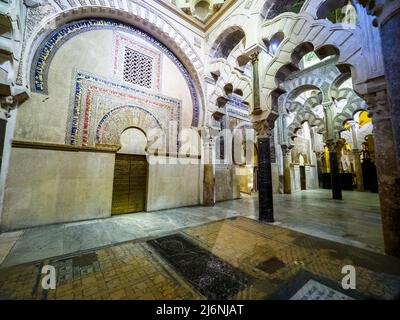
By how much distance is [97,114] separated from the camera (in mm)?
4688

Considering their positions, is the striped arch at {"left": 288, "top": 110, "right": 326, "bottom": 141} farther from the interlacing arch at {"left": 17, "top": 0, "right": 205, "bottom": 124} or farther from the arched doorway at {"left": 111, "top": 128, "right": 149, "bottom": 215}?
the arched doorway at {"left": 111, "top": 128, "right": 149, "bottom": 215}

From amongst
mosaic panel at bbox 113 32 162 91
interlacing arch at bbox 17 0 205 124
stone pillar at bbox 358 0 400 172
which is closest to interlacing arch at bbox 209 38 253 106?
interlacing arch at bbox 17 0 205 124

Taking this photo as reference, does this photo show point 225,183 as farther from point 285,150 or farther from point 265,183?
point 285,150

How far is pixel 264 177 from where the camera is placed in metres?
4.64

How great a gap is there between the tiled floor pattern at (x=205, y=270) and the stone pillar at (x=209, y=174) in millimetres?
3120

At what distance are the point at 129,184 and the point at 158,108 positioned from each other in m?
2.64

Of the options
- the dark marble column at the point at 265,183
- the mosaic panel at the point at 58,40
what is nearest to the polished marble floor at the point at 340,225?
the dark marble column at the point at 265,183

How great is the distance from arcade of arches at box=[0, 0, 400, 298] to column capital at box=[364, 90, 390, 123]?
0.02 m

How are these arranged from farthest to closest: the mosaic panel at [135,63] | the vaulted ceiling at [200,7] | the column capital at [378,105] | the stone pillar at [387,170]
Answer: the vaulted ceiling at [200,7] < the mosaic panel at [135,63] < the column capital at [378,105] < the stone pillar at [387,170]

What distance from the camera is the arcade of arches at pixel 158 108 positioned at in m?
2.84

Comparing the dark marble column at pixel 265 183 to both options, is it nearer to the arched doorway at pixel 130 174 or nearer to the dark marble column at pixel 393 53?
the dark marble column at pixel 393 53
